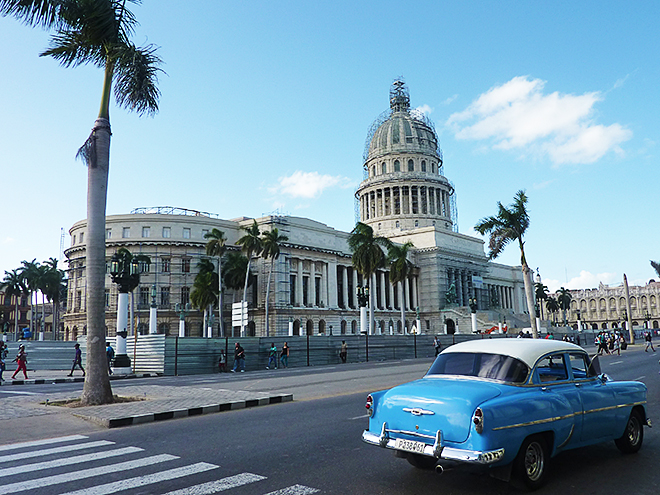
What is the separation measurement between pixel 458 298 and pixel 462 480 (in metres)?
84.4

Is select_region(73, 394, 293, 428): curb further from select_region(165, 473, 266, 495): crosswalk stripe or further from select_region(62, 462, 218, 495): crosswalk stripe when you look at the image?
select_region(165, 473, 266, 495): crosswalk stripe

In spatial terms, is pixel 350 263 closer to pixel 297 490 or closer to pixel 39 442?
pixel 39 442

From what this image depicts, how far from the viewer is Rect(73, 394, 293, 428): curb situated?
443 inches

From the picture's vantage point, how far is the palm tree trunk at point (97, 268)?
14148mm

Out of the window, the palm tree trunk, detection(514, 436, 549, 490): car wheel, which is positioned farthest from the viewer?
the window

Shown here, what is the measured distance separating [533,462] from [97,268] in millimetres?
12151

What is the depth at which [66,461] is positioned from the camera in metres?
7.87

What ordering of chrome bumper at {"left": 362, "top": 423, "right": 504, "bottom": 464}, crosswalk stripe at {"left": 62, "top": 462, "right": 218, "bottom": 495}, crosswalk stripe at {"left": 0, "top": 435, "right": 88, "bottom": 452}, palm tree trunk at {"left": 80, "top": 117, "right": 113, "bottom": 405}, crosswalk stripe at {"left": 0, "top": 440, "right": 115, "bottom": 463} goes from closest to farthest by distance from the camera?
1. chrome bumper at {"left": 362, "top": 423, "right": 504, "bottom": 464}
2. crosswalk stripe at {"left": 62, "top": 462, "right": 218, "bottom": 495}
3. crosswalk stripe at {"left": 0, "top": 440, "right": 115, "bottom": 463}
4. crosswalk stripe at {"left": 0, "top": 435, "right": 88, "bottom": 452}
5. palm tree trunk at {"left": 80, "top": 117, "right": 113, "bottom": 405}

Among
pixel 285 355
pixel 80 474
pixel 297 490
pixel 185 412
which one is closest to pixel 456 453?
pixel 297 490

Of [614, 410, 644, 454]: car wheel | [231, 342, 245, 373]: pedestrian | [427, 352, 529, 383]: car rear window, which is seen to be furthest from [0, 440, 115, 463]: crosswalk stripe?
[231, 342, 245, 373]: pedestrian

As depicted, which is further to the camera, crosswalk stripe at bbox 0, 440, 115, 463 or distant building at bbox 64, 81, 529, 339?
distant building at bbox 64, 81, 529, 339

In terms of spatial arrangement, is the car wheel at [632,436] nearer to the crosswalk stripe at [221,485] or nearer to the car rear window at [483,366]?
the car rear window at [483,366]

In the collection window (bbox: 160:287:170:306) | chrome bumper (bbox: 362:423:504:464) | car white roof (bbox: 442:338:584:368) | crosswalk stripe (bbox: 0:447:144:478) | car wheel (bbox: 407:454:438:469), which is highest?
window (bbox: 160:287:170:306)

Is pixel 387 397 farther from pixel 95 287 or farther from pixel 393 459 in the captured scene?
pixel 95 287
